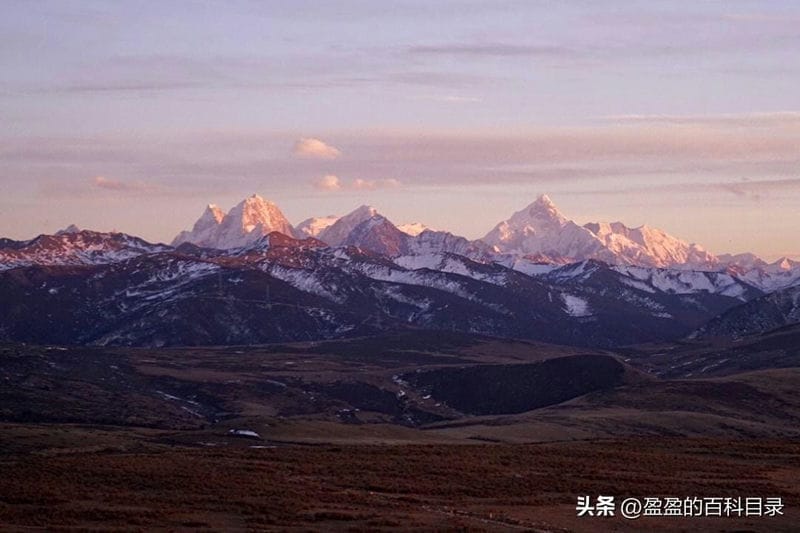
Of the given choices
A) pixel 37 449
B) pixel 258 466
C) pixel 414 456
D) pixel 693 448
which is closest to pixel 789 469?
pixel 693 448

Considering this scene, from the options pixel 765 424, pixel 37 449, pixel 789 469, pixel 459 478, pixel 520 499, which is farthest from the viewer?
pixel 765 424

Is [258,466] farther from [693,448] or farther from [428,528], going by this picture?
[693,448]

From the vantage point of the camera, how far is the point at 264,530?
2825 inches

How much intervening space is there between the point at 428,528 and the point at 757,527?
63.6ft

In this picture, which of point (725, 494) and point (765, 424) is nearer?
point (725, 494)

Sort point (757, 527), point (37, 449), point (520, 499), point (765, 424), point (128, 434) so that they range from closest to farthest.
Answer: point (757, 527), point (520, 499), point (37, 449), point (128, 434), point (765, 424)

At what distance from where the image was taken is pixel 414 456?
117 metres

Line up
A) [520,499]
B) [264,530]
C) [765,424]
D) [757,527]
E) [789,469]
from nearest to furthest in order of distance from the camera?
1. [264,530]
2. [757,527]
3. [520,499]
4. [789,469]
5. [765,424]

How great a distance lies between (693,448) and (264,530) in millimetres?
70309

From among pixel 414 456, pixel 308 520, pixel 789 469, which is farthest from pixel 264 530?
pixel 789 469

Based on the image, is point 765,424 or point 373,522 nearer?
point 373,522

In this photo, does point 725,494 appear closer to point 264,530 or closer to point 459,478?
point 459,478

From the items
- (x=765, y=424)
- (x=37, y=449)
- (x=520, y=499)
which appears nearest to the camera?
(x=520, y=499)

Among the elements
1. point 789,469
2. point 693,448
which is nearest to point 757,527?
point 789,469
